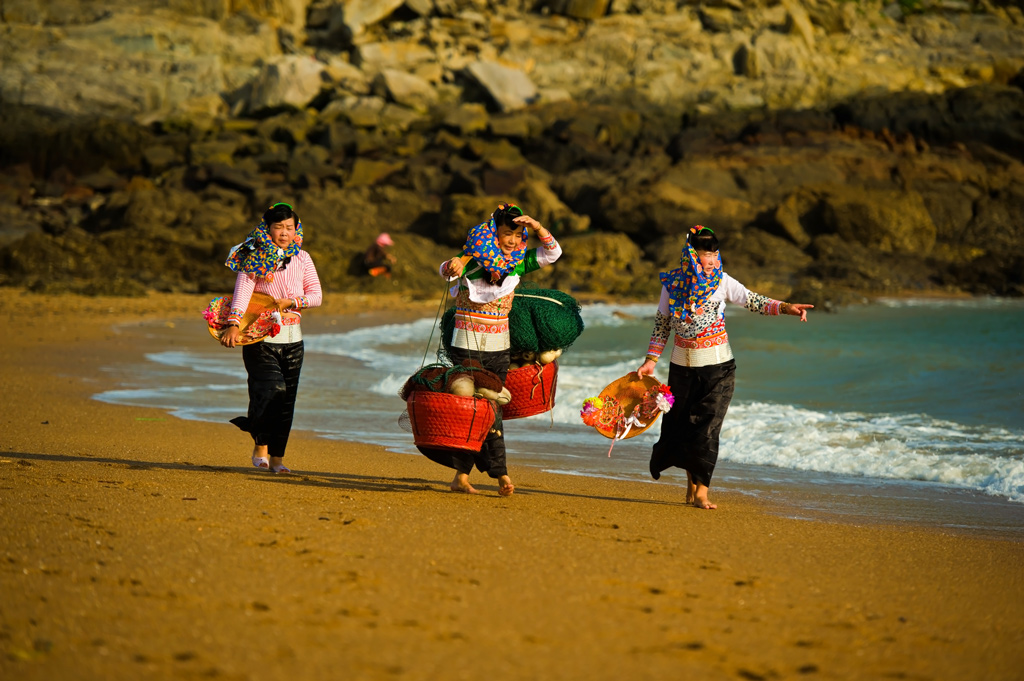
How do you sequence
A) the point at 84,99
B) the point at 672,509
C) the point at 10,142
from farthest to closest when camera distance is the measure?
the point at 84,99 < the point at 10,142 < the point at 672,509

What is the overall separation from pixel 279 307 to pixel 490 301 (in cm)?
121

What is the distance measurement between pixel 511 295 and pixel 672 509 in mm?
1439

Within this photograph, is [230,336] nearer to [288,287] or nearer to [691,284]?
[288,287]

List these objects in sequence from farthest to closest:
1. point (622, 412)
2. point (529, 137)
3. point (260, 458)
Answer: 1. point (529, 137)
2. point (260, 458)
3. point (622, 412)

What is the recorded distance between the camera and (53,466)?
5.78m

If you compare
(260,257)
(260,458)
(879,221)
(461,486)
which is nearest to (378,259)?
(879,221)

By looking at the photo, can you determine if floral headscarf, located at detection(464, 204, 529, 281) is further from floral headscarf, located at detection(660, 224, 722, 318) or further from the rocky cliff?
the rocky cliff

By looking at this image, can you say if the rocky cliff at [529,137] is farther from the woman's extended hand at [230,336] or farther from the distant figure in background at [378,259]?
the woman's extended hand at [230,336]

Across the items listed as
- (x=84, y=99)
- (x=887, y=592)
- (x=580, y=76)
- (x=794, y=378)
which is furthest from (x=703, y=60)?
(x=887, y=592)

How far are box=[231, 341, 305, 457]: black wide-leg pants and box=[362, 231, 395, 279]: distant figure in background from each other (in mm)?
17867

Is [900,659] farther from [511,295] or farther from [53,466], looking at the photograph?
[53,466]

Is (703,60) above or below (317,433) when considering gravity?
above

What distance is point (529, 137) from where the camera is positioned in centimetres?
3694

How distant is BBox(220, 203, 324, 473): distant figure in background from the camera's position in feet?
19.3
